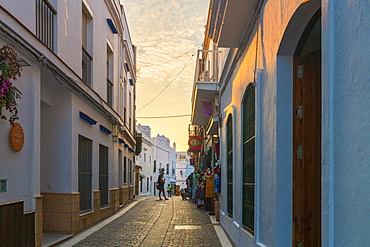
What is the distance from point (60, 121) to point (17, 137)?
3.04 meters

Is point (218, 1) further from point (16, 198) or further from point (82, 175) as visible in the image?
point (82, 175)

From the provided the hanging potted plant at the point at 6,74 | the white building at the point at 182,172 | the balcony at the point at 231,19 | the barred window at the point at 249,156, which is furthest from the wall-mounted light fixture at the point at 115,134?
the white building at the point at 182,172

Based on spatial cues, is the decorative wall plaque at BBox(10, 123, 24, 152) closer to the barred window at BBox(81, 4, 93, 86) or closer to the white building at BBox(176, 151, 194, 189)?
the barred window at BBox(81, 4, 93, 86)

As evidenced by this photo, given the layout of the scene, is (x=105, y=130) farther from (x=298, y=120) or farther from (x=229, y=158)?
(x=298, y=120)

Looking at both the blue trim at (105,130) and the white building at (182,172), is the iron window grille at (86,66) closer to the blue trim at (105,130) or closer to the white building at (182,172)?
the blue trim at (105,130)

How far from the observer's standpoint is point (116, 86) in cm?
1709

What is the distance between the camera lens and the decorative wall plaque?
262 inches

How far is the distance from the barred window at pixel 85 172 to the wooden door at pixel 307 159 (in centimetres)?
696

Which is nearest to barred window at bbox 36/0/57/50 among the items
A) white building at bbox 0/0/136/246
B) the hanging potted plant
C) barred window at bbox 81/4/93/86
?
white building at bbox 0/0/136/246

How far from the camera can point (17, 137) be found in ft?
22.3

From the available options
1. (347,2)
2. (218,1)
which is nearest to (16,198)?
(218,1)

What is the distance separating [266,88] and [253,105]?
124 centimetres

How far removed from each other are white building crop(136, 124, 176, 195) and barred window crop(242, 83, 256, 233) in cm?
2750

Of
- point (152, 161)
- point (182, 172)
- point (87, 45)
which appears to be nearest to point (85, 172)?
point (87, 45)
